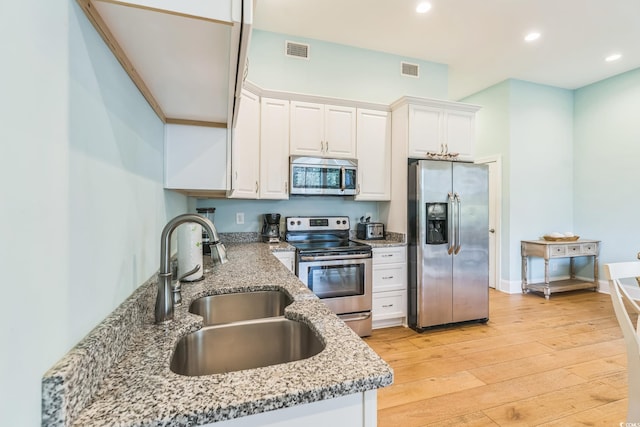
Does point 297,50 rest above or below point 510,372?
above

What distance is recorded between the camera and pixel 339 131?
3.26m

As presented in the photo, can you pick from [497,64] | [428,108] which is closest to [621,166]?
[497,64]

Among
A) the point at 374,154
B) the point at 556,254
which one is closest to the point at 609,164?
the point at 556,254

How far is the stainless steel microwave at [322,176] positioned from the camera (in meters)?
3.10

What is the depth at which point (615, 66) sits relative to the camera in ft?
13.2

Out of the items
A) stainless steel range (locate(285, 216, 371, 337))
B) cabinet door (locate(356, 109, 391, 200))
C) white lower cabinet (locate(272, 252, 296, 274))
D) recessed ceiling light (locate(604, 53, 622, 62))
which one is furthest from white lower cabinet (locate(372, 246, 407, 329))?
recessed ceiling light (locate(604, 53, 622, 62))

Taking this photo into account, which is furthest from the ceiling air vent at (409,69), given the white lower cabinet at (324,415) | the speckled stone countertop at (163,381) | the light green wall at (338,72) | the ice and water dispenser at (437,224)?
the white lower cabinet at (324,415)

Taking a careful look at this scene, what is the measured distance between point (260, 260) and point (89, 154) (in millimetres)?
1510

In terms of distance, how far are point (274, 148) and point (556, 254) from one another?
410 centimetres

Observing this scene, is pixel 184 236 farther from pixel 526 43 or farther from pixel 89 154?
pixel 526 43

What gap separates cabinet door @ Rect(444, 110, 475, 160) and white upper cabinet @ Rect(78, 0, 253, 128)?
9.54 ft

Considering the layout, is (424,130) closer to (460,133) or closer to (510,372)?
(460,133)

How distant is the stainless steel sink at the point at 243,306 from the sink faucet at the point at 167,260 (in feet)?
1.25

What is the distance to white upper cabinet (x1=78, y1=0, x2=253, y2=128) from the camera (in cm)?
61
